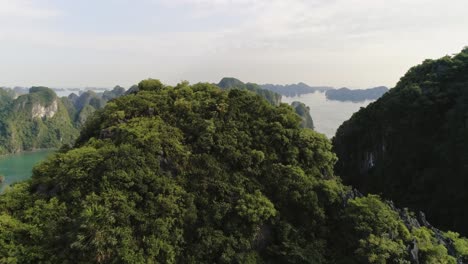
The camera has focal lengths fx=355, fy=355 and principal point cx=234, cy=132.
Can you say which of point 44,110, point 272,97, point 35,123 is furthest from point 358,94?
point 35,123

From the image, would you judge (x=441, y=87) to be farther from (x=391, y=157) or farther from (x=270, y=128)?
(x=270, y=128)

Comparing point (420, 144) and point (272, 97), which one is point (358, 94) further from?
point (420, 144)

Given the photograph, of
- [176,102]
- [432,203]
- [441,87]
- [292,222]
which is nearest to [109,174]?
[176,102]

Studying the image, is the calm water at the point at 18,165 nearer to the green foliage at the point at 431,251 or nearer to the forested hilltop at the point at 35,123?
the forested hilltop at the point at 35,123

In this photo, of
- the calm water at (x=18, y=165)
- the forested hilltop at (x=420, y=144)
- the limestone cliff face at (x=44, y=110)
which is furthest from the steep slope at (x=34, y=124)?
the forested hilltop at (x=420, y=144)

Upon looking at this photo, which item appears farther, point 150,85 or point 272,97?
point 272,97

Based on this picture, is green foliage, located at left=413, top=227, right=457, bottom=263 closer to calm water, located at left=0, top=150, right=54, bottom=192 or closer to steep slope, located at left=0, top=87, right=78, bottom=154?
calm water, located at left=0, top=150, right=54, bottom=192
